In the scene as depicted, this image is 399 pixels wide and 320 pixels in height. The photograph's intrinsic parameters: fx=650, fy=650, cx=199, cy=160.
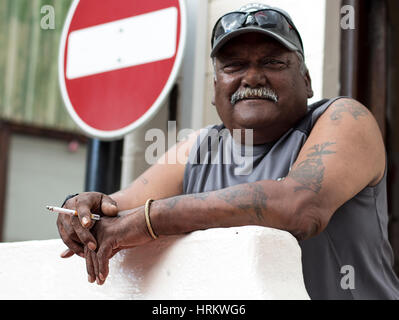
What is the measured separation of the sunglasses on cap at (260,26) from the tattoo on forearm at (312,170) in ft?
1.41

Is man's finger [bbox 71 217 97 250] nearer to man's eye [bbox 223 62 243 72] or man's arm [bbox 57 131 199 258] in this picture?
man's arm [bbox 57 131 199 258]

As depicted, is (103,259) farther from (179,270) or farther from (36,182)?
(36,182)

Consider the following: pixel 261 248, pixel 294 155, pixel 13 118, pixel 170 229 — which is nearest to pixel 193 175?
pixel 294 155

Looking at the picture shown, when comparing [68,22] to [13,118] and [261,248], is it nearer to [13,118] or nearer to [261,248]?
[261,248]

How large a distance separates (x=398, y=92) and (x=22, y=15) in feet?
11.0

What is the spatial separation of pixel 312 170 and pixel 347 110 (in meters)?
0.36

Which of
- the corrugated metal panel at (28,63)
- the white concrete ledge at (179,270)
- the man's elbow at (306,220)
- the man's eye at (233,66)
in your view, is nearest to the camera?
the white concrete ledge at (179,270)

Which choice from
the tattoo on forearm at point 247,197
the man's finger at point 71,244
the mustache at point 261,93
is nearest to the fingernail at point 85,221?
the man's finger at point 71,244

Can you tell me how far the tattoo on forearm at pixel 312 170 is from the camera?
1.83 m

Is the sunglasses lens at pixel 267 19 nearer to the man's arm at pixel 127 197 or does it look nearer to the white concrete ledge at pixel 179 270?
the man's arm at pixel 127 197

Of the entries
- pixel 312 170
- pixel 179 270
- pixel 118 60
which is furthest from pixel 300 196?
pixel 118 60

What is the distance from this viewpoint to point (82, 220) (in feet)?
6.49

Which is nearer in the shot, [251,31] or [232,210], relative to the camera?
[232,210]

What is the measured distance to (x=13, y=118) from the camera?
19.4 feet
